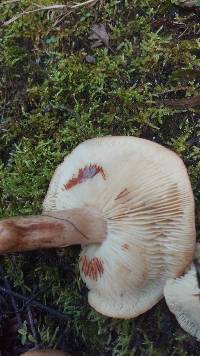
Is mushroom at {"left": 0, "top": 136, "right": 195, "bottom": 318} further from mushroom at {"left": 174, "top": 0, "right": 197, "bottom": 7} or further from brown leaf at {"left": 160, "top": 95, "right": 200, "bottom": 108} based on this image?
mushroom at {"left": 174, "top": 0, "right": 197, "bottom": 7}

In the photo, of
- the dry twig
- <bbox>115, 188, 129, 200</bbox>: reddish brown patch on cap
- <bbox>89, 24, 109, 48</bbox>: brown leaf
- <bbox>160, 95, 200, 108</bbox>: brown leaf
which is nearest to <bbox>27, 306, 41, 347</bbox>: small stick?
<bbox>115, 188, 129, 200</bbox>: reddish brown patch on cap

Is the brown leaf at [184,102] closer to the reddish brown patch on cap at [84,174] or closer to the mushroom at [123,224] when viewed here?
the mushroom at [123,224]

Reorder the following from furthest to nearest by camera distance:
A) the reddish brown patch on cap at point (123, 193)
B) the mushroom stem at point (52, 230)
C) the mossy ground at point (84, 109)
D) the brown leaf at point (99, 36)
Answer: the brown leaf at point (99, 36)
the mossy ground at point (84, 109)
the reddish brown patch on cap at point (123, 193)
the mushroom stem at point (52, 230)

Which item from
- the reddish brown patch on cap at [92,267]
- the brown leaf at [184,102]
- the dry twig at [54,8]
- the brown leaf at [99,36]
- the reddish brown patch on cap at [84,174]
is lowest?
the reddish brown patch on cap at [92,267]

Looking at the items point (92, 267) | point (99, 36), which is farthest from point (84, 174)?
point (99, 36)

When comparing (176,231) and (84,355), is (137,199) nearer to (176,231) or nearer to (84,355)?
(176,231)

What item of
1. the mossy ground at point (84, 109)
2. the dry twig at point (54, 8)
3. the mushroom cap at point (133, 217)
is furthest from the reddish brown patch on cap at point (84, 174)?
the dry twig at point (54, 8)
